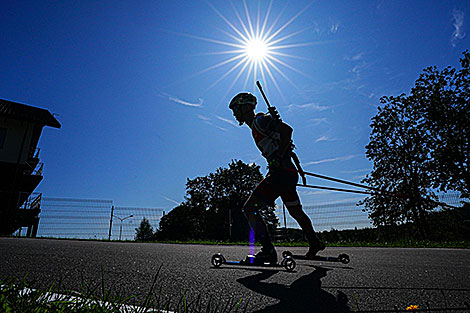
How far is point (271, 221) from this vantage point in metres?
43.3

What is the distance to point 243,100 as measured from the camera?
4438 millimetres

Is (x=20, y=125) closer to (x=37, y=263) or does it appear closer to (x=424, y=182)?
(x=37, y=263)

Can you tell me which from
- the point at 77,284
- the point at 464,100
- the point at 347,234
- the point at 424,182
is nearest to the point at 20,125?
the point at 347,234

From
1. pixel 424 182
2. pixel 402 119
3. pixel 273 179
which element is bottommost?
pixel 273 179

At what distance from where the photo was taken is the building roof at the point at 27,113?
71.0 feet

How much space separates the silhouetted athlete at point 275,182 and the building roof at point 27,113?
24.2 metres

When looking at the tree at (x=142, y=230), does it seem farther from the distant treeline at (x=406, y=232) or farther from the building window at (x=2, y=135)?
the building window at (x=2, y=135)

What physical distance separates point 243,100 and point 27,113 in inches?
964

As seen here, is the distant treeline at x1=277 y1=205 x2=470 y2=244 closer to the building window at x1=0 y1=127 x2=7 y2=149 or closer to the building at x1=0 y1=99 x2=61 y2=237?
the building at x1=0 y1=99 x2=61 y2=237

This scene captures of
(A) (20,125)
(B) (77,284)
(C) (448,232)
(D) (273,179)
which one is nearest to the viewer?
(B) (77,284)

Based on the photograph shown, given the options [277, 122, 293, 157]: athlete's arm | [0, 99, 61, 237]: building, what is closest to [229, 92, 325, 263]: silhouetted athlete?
[277, 122, 293, 157]: athlete's arm

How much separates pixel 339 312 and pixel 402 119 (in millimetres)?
22421

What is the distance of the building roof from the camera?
21.6 meters

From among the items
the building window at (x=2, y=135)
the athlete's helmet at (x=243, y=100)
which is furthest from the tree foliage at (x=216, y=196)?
the athlete's helmet at (x=243, y=100)
